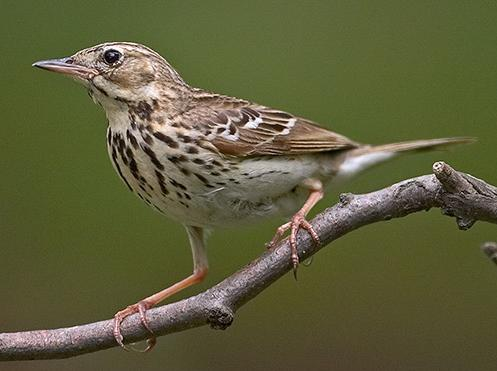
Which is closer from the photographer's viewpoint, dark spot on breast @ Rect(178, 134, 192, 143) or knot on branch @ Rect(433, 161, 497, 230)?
knot on branch @ Rect(433, 161, 497, 230)

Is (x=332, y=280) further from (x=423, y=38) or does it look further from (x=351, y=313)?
(x=423, y=38)

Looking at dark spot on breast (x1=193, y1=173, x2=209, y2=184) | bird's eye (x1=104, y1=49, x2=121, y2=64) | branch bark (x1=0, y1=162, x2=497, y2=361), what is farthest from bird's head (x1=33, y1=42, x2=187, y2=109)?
branch bark (x1=0, y1=162, x2=497, y2=361)

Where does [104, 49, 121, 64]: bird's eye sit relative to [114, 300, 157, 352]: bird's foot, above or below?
above

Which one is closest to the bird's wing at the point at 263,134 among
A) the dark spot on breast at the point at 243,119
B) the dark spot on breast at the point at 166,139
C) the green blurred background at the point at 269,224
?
the dark spot on breast at the point at 243,119

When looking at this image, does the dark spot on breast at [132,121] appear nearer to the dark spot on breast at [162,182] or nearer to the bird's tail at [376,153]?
the dark spot on breast at [162,182]

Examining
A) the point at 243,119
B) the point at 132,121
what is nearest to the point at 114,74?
the point at 132,121

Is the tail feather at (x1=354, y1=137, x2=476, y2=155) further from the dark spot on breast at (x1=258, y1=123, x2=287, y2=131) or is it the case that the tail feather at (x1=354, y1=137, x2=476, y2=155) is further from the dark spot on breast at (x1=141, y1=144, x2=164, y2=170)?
the dark spot on breast at (x1=141, y1=144, x2=164, y2=170)

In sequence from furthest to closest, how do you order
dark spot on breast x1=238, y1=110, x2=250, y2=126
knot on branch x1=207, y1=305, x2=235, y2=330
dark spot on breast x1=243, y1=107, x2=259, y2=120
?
dark spot on breast x1=243, y1=107, x2=259, y2=120
dark spot on breast x1=238, y1=110, x2=250, y2=126
knot on branch x1=207, y1=305, x2=235, y2=330

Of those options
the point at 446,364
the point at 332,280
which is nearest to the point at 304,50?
the point at 332,280
